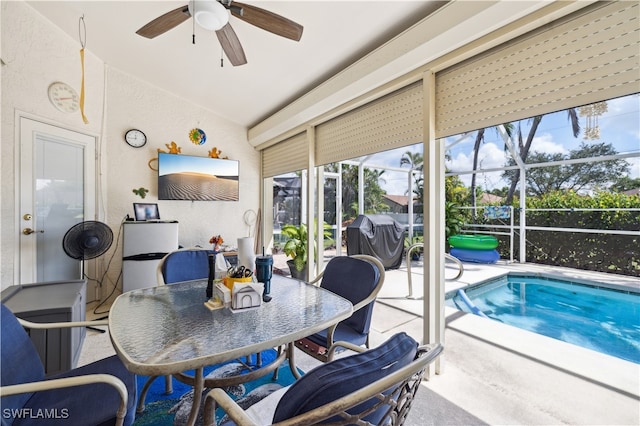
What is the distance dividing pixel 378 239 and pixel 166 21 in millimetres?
4769

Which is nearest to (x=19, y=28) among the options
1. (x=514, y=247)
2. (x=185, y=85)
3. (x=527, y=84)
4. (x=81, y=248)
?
(x=185, y=85)

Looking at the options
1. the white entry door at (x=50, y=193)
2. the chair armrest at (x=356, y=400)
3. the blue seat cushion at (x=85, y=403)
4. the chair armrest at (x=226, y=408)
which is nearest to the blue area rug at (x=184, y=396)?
the blue seat cushion at (x=85, y=403)

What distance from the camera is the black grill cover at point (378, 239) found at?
545 centimetres

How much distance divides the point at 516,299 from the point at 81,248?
20.7 ft

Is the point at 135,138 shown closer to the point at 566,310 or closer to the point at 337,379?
the point at 337,379

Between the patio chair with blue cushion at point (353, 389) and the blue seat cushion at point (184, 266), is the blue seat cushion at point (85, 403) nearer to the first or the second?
the patio chair with blue cushion at point (353, 389)

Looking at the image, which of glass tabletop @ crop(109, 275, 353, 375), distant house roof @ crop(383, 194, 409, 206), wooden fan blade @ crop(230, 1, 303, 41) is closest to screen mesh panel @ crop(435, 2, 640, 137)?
wooden fan blade @ crop(230, 1, 303, 41)

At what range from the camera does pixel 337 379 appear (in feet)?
2.04

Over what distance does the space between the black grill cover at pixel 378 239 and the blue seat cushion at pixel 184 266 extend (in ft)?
11.7

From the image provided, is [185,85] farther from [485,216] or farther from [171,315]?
[485,216]

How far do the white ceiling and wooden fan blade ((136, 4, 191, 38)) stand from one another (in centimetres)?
53

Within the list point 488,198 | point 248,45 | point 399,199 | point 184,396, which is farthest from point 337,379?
point 488,198

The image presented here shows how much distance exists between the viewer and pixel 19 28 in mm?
2611

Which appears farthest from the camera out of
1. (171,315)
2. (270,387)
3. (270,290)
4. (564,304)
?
(564,304)
